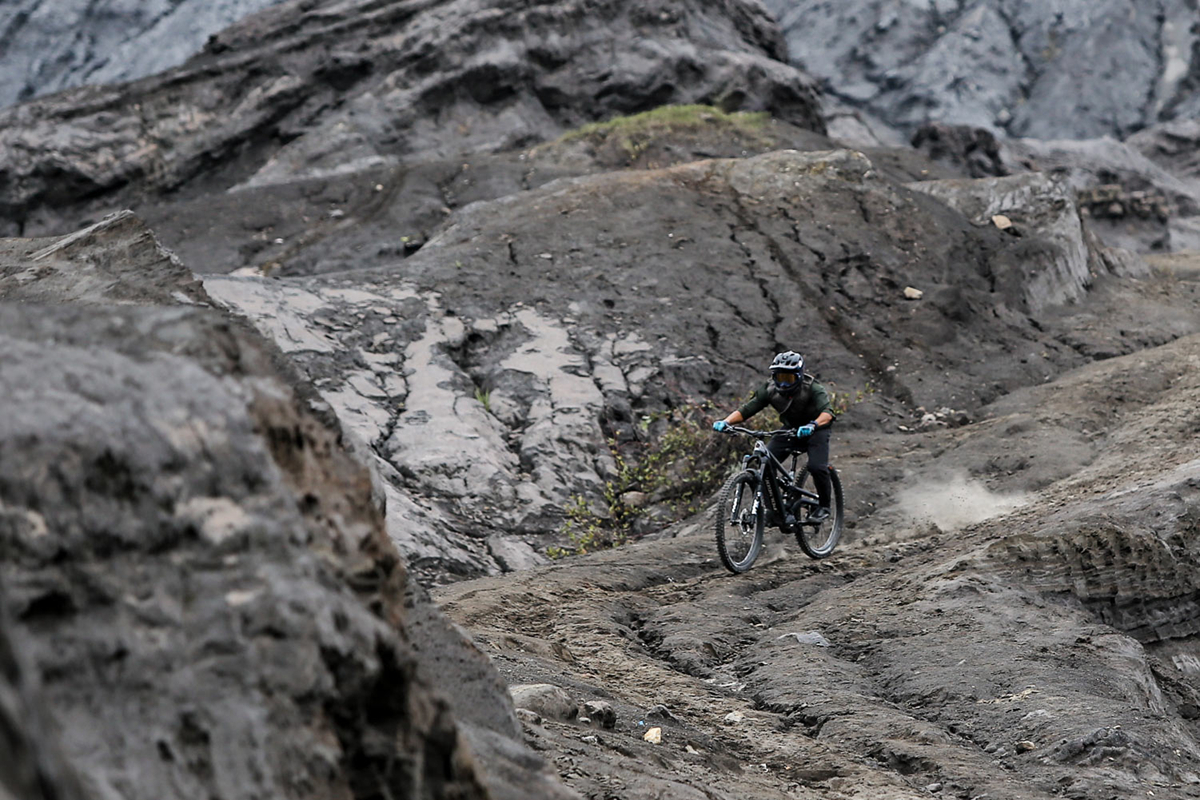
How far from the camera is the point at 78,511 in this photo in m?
2.70

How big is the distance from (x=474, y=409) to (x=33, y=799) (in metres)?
12.8

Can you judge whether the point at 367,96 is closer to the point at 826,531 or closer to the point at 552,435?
the point at 552,435

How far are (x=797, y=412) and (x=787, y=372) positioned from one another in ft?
1.53

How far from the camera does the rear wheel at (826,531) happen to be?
10461 mm

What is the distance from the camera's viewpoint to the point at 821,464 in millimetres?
10289

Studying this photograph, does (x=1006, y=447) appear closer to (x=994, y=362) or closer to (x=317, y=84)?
(x=994, y=362)

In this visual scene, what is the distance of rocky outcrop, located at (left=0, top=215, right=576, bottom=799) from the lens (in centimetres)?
257

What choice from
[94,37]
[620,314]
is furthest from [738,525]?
[94,37]

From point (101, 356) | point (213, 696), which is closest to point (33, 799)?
point (213, 696)

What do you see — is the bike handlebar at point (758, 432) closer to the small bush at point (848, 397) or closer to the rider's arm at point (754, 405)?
the rider's arm at point (754, 405)

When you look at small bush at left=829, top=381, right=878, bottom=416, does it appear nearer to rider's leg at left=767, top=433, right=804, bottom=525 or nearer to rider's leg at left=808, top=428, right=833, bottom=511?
rider's leg at left=808, top=428, right=833, bottom=511

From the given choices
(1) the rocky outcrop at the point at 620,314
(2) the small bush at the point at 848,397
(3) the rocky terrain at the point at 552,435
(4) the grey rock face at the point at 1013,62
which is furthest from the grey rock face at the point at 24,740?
(4) the grey rock face at the point at 1013,62

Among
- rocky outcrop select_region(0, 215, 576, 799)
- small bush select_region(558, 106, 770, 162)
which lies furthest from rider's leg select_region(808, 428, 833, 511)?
small bush select_region(558, 106, 770, 162)

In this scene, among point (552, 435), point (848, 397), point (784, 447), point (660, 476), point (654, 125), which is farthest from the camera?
point (654, 125)
